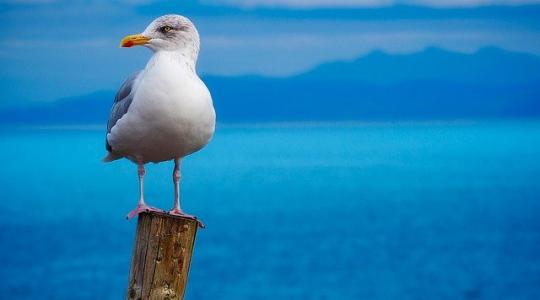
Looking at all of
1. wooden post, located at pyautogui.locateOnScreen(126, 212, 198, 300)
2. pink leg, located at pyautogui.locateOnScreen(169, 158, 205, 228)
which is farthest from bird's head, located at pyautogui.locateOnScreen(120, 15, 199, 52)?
wooden post, located at pyautogui.locateOnScreen(126, 212, 198, 300)

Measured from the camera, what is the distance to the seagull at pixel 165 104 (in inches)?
113

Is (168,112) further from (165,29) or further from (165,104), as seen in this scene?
(165,29)

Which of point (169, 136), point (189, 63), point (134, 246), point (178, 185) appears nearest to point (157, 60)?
point (189, 63)

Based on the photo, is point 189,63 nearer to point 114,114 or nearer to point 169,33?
point 169,33

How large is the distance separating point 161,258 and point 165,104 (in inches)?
22.1

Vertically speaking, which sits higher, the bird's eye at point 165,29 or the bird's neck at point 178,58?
the bird's eye at point 165,29

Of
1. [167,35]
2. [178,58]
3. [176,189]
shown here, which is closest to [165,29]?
[167,35]

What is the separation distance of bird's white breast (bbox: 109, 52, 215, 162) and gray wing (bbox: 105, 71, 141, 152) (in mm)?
44

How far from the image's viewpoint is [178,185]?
124 inches

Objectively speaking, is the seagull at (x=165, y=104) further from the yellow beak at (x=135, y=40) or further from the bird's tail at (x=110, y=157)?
the bird's tail at (x=110, y=157)

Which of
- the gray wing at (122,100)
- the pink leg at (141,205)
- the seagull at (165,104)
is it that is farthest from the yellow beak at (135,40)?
the pink leg at (141,205)

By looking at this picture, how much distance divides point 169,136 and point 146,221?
1.19 feet

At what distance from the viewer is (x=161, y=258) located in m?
2.62

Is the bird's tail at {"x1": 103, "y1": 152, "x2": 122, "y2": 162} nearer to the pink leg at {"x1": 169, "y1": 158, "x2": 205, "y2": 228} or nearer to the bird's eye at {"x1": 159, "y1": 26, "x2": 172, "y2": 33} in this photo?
the pink leg at {"x1": 169, "y1": 158, "x2": 205, "y2": 228}
